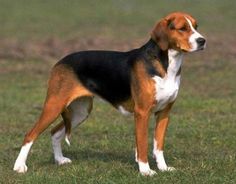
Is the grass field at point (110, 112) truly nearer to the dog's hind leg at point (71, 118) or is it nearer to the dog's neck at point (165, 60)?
the dog's hind leg at point (71, 118)

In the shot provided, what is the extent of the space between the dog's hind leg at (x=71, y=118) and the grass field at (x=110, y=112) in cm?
16

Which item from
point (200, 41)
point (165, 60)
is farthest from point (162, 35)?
point (200, 41)

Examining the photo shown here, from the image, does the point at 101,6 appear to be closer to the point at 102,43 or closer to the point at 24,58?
the point at 102,43

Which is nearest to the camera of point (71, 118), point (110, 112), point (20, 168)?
point (20, 168)

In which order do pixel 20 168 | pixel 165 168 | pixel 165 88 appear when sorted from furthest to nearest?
pixel 20 168
pixel 165 168
pixel 165 88

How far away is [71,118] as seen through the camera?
1059 centimetres

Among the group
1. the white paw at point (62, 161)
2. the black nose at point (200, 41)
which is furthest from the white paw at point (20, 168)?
the black nose at point (200, 41)

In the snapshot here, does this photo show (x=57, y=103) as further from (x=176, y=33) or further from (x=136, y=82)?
(x=176, y=33)

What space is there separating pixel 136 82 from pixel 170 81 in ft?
1.38

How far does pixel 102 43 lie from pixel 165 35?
55.4ft

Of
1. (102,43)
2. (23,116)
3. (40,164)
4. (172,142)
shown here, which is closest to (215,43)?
(102,43)

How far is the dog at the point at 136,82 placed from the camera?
946cm

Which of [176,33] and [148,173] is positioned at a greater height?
[176,33]

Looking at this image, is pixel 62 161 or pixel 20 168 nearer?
pixel 20 168
